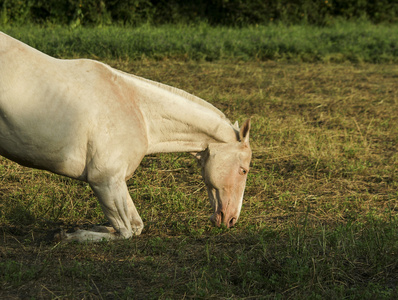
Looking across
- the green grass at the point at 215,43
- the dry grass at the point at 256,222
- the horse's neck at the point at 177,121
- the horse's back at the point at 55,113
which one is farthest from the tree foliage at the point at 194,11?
the horse's back at the point at 55,113

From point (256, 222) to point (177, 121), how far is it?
1147mm

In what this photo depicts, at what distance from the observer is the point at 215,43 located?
1145 centimetres

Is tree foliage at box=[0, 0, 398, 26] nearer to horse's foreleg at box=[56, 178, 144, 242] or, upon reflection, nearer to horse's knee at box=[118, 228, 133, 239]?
horse's foreleg at box=[56, 178, 144, 242]

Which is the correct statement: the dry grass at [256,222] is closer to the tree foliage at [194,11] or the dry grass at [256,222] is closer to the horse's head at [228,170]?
the horse's head at [228,170]

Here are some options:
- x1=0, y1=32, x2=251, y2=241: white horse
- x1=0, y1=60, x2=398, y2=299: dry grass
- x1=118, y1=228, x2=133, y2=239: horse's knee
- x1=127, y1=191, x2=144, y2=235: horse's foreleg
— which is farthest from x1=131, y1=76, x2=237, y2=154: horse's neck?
x1=0, y1=60, x2=398, y2=299: dry grass

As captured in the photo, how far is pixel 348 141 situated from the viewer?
22.5 feet

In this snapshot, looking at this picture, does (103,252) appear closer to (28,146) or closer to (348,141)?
(28,146)

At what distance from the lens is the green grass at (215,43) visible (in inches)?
413

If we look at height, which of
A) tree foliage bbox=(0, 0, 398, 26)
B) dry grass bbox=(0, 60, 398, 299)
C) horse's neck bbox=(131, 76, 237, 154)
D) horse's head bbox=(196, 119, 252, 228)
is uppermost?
horse's neck bbox=(131, 76, 237, 154)

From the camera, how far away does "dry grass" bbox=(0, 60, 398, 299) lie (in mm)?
3299

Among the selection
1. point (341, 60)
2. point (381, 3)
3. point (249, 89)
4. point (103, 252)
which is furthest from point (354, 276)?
point (381, 3)

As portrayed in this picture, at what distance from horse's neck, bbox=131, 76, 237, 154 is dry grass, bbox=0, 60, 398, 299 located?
69 cm

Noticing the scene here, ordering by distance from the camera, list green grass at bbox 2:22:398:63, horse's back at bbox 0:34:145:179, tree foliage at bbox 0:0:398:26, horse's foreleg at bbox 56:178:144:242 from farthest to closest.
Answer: tree foliage at bbox 0:0:398:26, green grass at bbox 2:22:398:63, horse's foreleg at bbox 56:178:144:242, horse's back at bbox 0:34:145:179

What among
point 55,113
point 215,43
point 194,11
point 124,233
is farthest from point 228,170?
point 194,11
